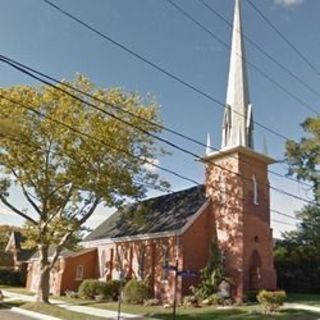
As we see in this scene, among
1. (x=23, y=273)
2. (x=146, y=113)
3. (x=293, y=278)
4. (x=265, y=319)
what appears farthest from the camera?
(x=23, y=273)

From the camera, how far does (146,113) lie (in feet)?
98.1

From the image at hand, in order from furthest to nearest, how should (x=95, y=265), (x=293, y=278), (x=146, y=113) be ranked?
(x=95, y=265) → (x=293, y=278) → (x=146, y=113)

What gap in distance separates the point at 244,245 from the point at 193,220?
3937 mm

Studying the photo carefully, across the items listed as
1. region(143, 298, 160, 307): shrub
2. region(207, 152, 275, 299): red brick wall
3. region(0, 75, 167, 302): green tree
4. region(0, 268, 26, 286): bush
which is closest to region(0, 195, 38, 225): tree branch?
region(0, 75, 167, 302): green tree

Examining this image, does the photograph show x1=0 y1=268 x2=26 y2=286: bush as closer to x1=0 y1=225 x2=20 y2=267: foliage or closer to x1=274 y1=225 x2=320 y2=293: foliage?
x1=0 y1=225 x2=20 y2=267: foliage

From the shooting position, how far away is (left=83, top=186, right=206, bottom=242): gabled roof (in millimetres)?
33000

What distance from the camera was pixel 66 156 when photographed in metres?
28.3

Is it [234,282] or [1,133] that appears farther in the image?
[234,282]

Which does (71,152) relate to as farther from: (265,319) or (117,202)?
(265,319)

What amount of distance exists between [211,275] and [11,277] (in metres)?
32.6

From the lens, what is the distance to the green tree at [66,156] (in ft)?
90.6

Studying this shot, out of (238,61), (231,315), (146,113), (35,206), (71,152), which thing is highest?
(238,61)

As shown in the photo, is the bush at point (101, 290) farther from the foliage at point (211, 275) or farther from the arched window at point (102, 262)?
the foliage at point (211, 275)

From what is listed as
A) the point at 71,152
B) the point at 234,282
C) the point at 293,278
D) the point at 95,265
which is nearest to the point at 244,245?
the point at 234,282
